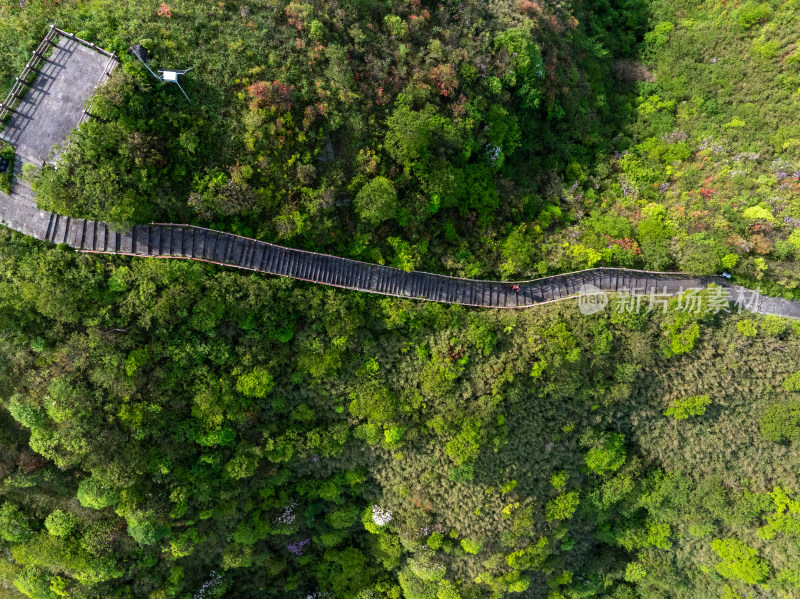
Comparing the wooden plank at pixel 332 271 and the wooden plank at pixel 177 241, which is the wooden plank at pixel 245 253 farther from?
the wooden plank at pixel 332 271

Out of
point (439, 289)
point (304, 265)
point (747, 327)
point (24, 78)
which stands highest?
point (24, 78)

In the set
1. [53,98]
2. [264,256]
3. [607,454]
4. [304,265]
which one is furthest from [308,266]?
[607,454]

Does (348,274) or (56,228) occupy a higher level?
(348,274)

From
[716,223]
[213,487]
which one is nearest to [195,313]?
[213,487]

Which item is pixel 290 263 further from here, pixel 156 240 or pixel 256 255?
pixel 156 240

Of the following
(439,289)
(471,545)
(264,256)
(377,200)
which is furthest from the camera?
(471,545)

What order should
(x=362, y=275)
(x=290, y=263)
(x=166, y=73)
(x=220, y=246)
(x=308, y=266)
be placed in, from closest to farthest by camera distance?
(x=166, y=73) < (x=220, y=246) < (x=290, y=263) < (x=308, y=266) < (x=362, y=275)

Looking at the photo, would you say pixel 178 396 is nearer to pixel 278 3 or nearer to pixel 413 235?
→ pixel 413 235
